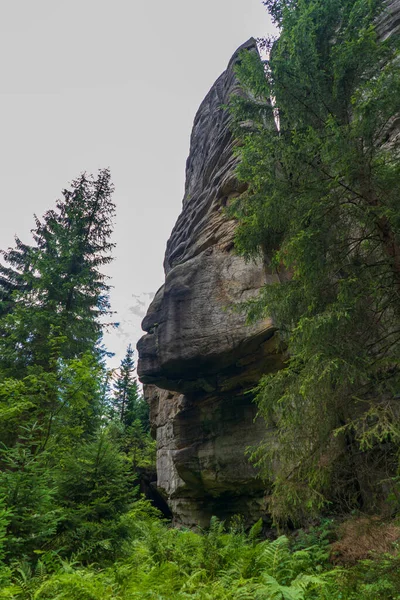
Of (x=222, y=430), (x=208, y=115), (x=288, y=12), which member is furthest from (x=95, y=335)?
(x=208, y=115)

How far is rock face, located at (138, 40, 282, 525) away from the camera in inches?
418

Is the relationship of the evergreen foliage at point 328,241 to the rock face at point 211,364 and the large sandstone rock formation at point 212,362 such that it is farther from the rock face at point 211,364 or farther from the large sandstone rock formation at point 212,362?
the rock face at point 211,364

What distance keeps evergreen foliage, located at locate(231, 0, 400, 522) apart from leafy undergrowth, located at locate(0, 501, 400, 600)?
2.48 feet

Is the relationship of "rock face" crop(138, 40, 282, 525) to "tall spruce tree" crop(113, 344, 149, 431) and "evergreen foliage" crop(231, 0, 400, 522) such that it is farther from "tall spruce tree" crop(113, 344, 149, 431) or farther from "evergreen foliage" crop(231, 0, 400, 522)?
"tall spruce tree" crop(113, 344, 149, 431)

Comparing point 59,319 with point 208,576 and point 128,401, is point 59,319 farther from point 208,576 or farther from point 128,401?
point 128,401

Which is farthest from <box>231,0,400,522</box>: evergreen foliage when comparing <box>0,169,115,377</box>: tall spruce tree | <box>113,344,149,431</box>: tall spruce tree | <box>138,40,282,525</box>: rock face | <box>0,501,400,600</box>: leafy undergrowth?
<box>113,344,149,431</box>: tall spruce tree

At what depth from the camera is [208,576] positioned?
586 cm

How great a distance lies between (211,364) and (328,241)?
20.2ft

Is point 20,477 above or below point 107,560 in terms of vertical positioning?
above

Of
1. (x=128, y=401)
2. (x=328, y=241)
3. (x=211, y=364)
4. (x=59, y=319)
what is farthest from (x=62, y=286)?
(x=128, y=401)

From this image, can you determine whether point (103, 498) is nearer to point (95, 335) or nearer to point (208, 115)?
point (95, 335)

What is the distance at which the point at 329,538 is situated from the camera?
6637 mm

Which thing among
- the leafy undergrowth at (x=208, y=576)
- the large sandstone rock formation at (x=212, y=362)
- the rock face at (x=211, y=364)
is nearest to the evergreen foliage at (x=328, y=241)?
the leafy undergrowth at (x=208, y=576)

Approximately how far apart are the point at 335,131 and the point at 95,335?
1036cm
